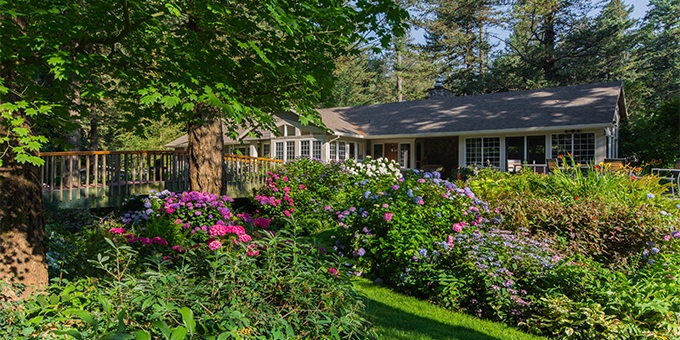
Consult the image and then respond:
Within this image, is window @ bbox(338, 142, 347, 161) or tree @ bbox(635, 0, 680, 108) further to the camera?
tree @ bbox(635, 0, 680, 108)

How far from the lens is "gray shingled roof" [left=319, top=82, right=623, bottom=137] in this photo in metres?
16.2

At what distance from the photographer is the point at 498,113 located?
18.7 meters

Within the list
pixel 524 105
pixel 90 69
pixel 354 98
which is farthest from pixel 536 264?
pixel 354 98

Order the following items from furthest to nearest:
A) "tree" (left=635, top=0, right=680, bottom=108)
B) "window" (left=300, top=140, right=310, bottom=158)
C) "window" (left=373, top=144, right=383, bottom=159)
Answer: "tree" (left=635, top=0, right=680, bottom=108) < "window" (left=373, top=144, right=383, bottom=159) < "window" (left=300, top=140, right=310, bottom=158)

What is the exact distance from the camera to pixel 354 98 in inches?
1597

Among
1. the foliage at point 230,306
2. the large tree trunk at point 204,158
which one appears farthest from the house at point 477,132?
the foliage at point 230,306

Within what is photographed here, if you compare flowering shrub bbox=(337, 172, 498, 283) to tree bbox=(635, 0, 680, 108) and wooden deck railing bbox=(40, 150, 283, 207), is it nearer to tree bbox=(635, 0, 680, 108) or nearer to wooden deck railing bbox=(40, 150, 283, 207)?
wooden deck railing bbox=(40, 150, 283, 207)

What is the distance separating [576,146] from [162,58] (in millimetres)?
16795

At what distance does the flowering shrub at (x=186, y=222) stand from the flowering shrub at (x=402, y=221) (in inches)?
65.9

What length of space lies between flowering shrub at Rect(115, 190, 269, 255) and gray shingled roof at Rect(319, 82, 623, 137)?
1152 centimetres

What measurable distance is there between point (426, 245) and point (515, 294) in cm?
125

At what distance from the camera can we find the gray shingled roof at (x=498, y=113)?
1616 centimetres

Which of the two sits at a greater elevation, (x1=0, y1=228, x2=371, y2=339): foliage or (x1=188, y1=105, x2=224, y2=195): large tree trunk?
(x1=188, y1=105, x2=224, y2=195): large tree trunk

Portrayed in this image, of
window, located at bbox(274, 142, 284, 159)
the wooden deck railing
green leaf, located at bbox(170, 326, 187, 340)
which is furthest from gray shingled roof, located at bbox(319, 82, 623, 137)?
green leaf, located at bbox(170, 326, 187, 340)
